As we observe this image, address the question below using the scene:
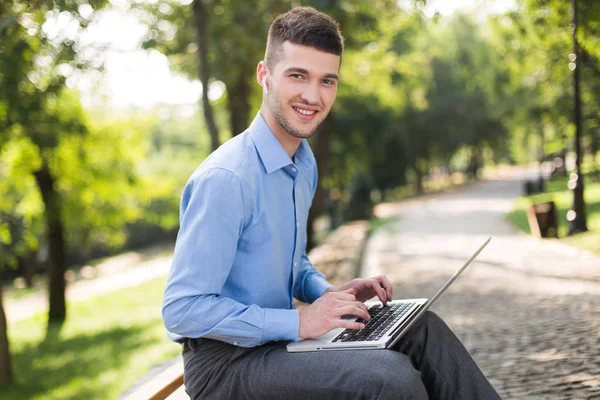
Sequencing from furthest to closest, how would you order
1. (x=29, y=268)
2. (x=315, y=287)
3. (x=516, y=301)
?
(x=29, y=268)
(x=516, y=301)
(x=315, y=287)

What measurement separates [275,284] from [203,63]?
653 centimetres

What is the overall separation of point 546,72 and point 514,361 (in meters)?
14.2

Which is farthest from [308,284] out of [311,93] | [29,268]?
[29,268]

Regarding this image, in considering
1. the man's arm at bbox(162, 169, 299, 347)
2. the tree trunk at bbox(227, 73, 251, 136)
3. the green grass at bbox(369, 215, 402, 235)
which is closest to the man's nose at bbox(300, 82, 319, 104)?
the man's arm at bbox(162, 169, 299, 347)

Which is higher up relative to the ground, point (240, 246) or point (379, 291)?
point (240, 246)

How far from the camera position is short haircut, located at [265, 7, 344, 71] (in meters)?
2.69

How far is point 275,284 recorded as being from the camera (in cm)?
269

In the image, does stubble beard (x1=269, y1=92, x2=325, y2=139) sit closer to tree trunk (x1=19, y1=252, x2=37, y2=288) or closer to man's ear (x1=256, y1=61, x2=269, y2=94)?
man's ear (x1=256, y1=61, x2=269, y2=94)

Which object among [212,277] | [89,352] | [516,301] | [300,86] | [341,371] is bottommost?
[89,352]

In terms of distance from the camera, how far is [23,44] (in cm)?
724

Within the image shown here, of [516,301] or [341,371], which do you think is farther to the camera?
[516,301]

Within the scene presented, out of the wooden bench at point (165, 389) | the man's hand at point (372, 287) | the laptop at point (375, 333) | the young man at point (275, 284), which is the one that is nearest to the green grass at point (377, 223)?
the wooden bench at point (165, 389)

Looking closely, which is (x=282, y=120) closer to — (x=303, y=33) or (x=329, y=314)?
Result: (x=303, y=33)

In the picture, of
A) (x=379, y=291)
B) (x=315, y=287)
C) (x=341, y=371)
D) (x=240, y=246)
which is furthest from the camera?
(x=315, y=287)
